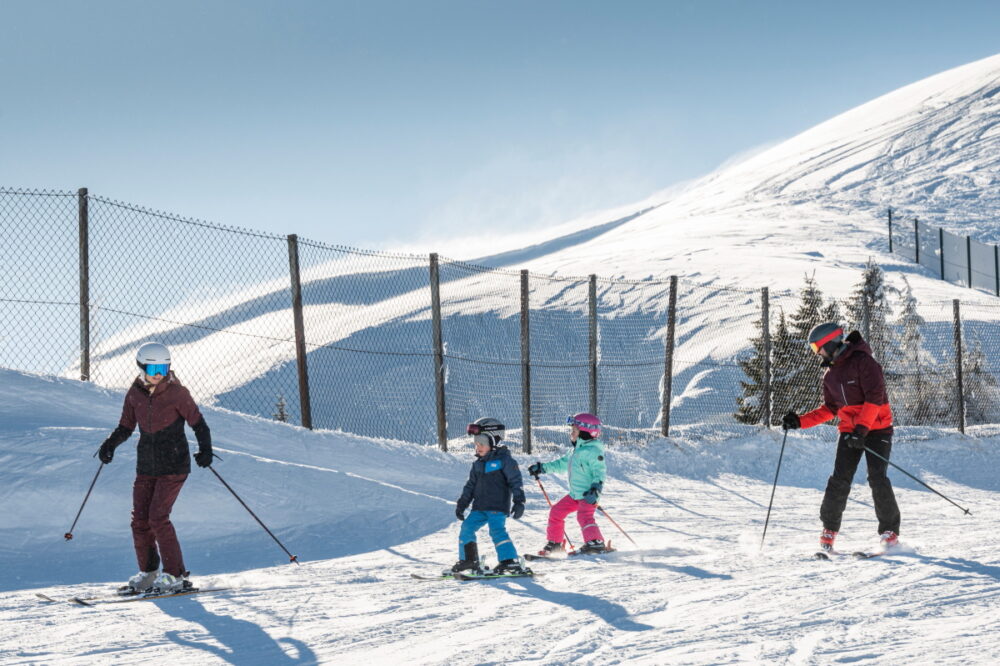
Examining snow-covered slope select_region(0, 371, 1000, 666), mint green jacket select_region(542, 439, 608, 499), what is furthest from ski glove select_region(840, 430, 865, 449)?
mint green jacket select_region(542, 439, 608, 499)

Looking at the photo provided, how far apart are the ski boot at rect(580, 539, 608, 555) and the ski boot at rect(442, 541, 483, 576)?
124 centimetres

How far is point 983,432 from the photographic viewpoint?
17422 millimetres

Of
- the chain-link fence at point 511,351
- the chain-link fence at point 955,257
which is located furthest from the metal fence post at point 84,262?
the chain-link fence at point 955,257

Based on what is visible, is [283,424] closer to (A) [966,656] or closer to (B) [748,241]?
(A) [966,656]

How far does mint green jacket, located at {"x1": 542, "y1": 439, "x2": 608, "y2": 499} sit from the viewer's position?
25.3 feet

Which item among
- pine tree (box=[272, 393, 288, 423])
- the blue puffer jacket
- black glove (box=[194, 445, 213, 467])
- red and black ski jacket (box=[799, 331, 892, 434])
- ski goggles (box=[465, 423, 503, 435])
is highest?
red and black ski jacket (box=[799, 331, 892, 434])

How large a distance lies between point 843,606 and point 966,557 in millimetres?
2088

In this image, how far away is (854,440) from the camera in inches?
289

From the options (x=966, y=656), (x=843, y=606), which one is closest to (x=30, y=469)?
(x=843, y=606)

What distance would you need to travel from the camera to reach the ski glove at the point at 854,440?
24.1 feet

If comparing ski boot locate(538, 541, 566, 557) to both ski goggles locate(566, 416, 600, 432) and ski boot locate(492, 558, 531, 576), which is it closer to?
ski boot locate(492, 558, 531, 576)

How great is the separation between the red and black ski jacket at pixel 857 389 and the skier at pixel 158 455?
4683 mm

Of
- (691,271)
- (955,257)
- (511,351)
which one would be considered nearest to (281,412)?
(511,351)

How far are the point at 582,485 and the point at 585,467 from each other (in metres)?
0.16
